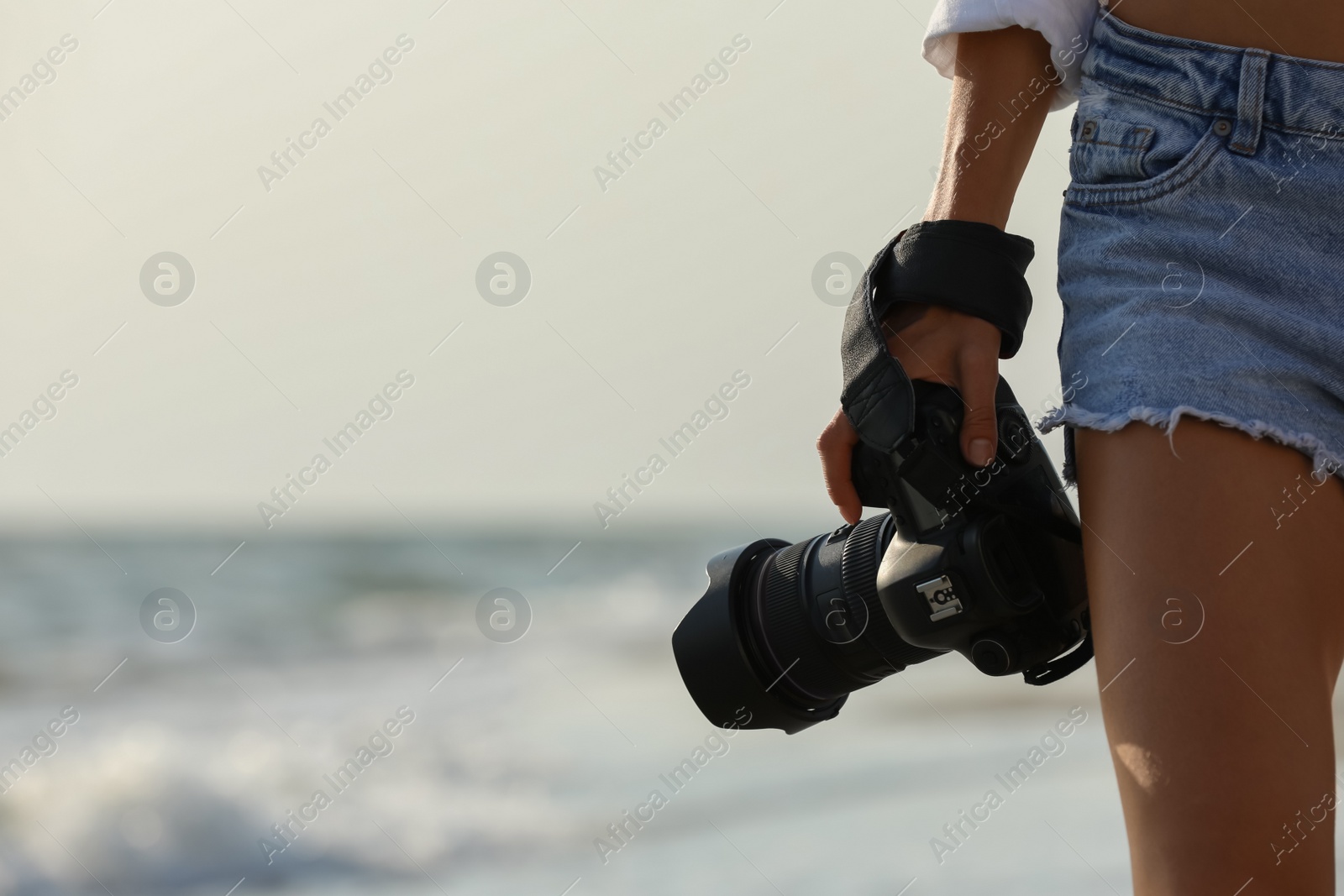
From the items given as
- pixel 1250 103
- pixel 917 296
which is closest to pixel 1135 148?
pixel 1250 103

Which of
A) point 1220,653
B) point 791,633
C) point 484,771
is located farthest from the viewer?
point 484,771

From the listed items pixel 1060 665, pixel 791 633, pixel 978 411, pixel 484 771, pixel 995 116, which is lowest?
pixel 484 771

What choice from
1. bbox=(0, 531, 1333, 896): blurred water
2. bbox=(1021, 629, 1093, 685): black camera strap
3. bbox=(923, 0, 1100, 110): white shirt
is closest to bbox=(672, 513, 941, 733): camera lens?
bbox=(1021, 629, 1093, 685): black camera strap

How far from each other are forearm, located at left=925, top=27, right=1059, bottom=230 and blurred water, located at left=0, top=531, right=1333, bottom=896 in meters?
1.91

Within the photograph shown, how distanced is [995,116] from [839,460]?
29 centimetres

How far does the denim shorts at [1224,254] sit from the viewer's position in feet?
2.51

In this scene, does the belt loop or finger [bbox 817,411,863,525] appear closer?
the belt loop

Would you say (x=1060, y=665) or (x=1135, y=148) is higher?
(x=1135, y=148)

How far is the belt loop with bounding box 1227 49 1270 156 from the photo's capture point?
791mm

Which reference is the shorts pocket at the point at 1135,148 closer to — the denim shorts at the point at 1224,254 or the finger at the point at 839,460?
the denim shorts at the point at 1224,254

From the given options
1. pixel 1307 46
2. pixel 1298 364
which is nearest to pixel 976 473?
pixel 1298 364

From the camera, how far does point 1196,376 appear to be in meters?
0.76

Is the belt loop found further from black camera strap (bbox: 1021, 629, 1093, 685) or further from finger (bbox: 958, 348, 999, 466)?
black camera strap (bbox: 1021, 629, 1093, 685)

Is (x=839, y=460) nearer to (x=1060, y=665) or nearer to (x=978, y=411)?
(x=978, y=411)
